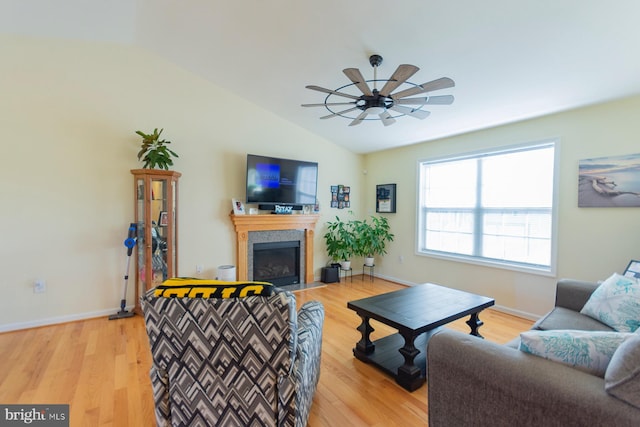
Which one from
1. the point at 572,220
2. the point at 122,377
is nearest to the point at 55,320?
the point at 122,377

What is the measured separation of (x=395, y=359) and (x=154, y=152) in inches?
128

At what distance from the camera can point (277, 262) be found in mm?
4590

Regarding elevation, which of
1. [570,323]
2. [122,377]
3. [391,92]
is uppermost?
Result: [391,92]

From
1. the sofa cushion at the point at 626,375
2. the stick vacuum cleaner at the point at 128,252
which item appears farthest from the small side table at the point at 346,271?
the sofa cushion at the point at 626,375

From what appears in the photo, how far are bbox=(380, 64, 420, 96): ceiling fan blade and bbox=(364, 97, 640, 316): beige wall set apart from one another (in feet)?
5.61

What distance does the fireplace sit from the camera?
173 inches

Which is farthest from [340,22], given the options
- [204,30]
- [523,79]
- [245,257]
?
[245,257]

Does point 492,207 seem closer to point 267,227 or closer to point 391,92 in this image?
point 391,92

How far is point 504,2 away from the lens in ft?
6.48

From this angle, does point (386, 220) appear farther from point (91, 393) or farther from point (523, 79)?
point (91, 393)

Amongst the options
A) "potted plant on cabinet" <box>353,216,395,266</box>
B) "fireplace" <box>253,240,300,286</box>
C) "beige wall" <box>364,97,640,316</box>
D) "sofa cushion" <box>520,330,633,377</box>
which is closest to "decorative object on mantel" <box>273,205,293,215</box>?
"fireplace" <box>253,240,300,286</box>

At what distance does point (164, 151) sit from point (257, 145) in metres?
1.33

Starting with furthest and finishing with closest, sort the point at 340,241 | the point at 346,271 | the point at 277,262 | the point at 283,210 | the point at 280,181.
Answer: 1. the point at 346,271
2. the point at 340,241
3. the point at 277,262
4. the point at 283,210
5. the point at 280,181

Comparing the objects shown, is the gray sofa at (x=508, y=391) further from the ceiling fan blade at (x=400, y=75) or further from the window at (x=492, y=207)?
the window at (x=492, y=207)
